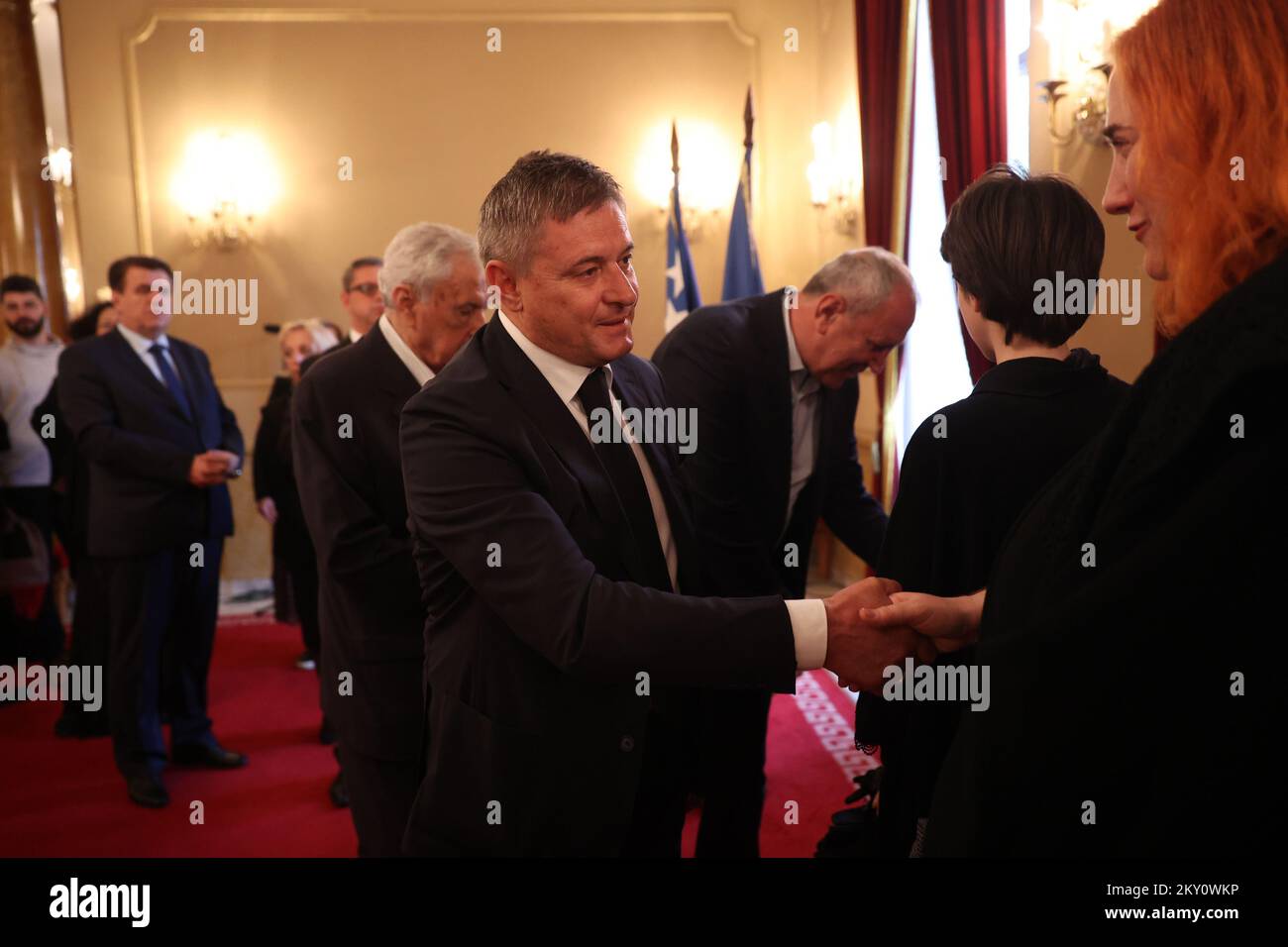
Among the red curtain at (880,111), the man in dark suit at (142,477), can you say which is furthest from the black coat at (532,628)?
the red curtain at (880,111)

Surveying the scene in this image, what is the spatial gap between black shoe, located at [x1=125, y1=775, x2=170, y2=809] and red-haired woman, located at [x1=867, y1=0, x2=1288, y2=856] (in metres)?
3.51

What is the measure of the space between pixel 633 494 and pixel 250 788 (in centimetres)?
300

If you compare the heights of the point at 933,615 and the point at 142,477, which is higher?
the point at 142,477

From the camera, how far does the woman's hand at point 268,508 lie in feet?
16.3

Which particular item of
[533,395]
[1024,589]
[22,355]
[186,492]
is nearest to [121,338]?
[186,492]

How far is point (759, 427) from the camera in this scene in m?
2.67

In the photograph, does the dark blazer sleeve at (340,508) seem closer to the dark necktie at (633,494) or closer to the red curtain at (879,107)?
the dark necktie at (633,494)

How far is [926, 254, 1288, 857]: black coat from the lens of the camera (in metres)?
0.81

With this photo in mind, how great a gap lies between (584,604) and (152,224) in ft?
25.1

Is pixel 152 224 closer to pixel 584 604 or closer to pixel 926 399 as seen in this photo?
pixel 926 399

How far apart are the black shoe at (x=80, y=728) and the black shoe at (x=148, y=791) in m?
0.90
